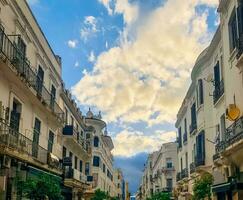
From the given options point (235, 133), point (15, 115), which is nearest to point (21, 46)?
point (15, 115)

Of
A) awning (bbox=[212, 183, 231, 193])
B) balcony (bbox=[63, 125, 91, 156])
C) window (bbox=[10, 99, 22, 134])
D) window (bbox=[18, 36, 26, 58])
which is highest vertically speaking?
window (bbox=[18, 36, 26, 58])

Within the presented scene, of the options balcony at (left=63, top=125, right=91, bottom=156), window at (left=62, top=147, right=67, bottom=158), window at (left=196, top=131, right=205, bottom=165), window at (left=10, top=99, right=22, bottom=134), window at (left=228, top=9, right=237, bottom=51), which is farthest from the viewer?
window at (left=62, top=147, right=67, bottom=158)

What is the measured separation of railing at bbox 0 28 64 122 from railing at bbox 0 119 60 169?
2.42 m

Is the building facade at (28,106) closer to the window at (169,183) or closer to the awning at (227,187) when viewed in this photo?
the awning at (227,187)

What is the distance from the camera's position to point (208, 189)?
79.8 feet

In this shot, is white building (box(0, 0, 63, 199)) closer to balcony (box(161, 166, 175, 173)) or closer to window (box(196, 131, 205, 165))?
window (box(196, 131, 205, 165))

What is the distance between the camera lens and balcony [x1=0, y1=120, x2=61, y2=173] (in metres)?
15.4

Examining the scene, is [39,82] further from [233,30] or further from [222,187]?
[222,187]

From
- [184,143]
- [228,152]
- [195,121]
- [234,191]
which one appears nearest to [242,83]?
[228,152]

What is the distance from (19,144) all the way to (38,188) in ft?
6.62

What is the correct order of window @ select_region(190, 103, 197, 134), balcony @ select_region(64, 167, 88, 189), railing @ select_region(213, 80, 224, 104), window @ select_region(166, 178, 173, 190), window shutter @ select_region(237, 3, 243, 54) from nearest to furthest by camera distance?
window shutter @ select_region(237, 3, 243, 54), railing @ select_region(213, 80, 224, 104), balcony @ select_region(64, 167, 88, 189), window @ select_region(190, 103, 197, 134), window @ select_region(166, 178, 173, 190)

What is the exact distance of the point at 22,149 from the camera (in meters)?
17.8

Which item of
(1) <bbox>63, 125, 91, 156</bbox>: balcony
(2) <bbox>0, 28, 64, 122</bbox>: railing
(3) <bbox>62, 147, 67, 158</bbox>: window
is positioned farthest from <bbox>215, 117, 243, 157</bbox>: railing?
(3) <bbox>62, 147, 67, 158</bbox>: window

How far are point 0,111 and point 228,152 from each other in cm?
943
